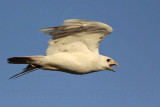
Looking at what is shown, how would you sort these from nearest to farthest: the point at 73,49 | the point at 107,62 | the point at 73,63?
the point at 73,63 → the point at 73,49 → the point at 107,62

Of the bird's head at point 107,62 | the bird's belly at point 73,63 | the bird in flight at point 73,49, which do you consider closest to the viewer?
the bird in flight at point 73,49

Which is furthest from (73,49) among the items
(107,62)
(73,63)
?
(107,62)

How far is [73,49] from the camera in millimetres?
11062

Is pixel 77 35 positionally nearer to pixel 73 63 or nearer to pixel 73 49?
pixel 73 49

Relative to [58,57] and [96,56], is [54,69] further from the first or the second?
[96,56]

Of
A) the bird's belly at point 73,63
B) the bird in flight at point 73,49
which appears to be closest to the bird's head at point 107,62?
the bird in flight at point 73,49

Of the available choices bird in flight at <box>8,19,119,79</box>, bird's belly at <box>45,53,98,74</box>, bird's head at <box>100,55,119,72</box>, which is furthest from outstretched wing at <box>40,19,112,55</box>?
bird's head at <box>100,55,119,72</box>

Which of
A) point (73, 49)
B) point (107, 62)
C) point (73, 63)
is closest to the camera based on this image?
point (73, 63)

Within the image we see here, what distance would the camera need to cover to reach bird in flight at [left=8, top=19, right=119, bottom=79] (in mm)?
10484

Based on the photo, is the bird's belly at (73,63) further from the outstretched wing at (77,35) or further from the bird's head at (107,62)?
the bird's head at (107,62)

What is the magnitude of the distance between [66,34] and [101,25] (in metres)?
1.15

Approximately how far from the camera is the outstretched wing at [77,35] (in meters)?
10.3

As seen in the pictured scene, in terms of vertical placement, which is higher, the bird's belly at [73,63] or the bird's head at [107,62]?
the bird's head at [107,62]

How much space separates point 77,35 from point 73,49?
1.75 ft
